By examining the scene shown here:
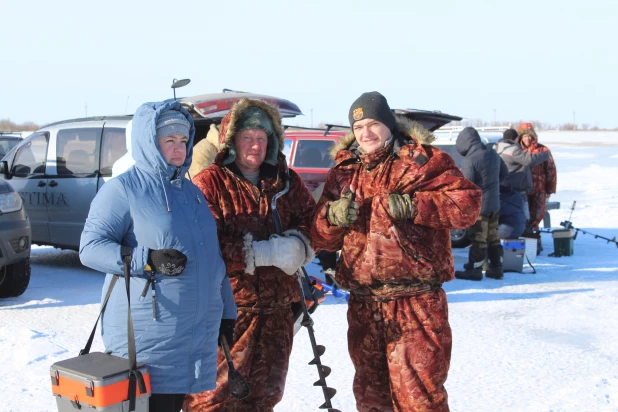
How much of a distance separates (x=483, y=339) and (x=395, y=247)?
2946 millimetres

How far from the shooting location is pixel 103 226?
2.76 metres

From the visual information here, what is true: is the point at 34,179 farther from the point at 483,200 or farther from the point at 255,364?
the point at 255,364

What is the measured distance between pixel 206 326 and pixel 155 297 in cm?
29

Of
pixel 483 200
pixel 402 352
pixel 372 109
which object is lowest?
pixel 402 352

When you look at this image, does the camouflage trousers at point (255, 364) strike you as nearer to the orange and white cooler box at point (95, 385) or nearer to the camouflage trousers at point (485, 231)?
the orange and white cooler box at point (95, 385)

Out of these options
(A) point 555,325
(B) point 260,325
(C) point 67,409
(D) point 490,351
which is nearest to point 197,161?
(B) point 260,325

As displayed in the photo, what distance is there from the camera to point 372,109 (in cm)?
334

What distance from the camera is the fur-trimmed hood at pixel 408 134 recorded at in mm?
3383

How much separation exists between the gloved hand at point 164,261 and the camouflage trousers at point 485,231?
6.23 metres

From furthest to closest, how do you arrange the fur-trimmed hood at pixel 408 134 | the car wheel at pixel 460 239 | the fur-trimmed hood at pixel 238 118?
1. the car wheel at pixel 460 239
2. the fur-trimmed hood at pixel 238 118
3. the fur-trimmed hood at pixel 408 134

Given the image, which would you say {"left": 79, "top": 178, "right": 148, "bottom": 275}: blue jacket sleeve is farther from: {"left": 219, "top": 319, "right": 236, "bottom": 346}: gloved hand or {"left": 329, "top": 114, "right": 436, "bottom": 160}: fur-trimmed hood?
{"left": 329, "top": 114, "right": 436, "bottom": 160}: fur-trimmed hood

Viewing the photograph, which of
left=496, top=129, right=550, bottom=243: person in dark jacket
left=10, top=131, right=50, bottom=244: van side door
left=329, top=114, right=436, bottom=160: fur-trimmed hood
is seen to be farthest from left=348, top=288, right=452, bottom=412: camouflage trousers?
left=496, top=129, right=550, bottom=243: person in dark jacket

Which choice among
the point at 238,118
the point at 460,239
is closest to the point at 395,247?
the point at 238,118

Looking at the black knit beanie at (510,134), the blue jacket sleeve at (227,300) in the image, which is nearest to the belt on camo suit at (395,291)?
the blue jacket sleeve at (227,300)
